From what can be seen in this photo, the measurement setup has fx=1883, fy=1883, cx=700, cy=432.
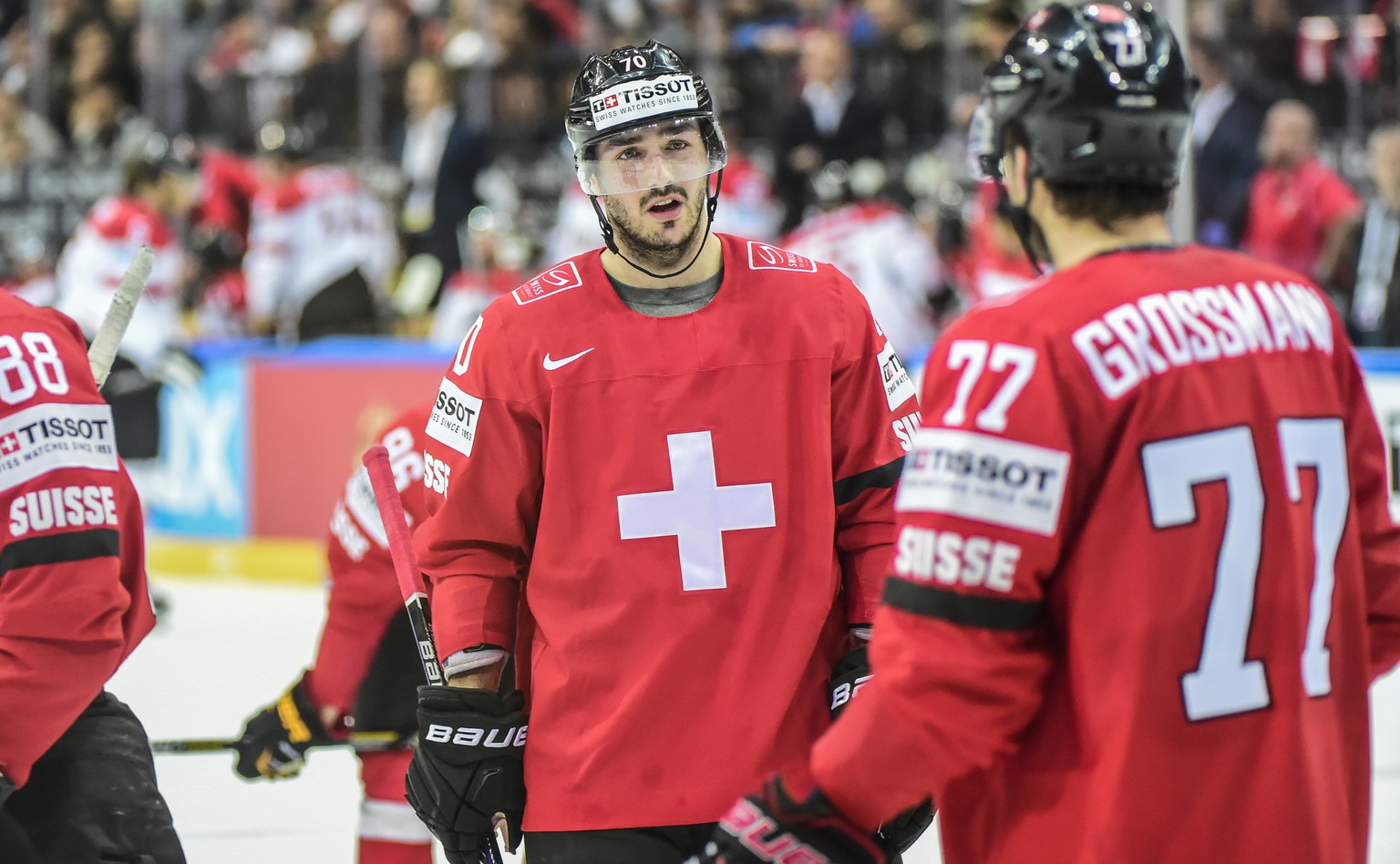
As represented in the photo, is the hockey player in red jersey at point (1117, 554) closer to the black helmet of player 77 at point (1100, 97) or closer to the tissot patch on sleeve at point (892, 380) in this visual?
the black helmet of player 77 at point (1100, 97)

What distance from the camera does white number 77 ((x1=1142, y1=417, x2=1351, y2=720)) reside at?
5.74 feet

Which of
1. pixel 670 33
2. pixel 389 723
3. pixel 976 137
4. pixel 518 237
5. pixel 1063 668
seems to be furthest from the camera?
pixel 670 33

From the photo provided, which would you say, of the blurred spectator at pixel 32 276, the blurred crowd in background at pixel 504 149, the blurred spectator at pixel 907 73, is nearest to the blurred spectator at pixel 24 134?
the blurred crowd in background at pixel 504 149

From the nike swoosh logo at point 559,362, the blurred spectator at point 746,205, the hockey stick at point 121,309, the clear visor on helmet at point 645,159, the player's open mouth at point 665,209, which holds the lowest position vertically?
the blurred spectator at point 746,205

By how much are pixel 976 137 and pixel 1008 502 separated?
488mm

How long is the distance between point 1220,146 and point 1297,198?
0.72 metres

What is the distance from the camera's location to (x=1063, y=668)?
1854mm

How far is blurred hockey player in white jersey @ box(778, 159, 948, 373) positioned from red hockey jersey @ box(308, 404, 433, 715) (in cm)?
546

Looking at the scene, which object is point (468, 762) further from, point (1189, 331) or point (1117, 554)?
point (1189, 331)

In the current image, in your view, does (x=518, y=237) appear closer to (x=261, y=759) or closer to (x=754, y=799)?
(x=261, y=759)

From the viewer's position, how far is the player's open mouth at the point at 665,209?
260 centimetres

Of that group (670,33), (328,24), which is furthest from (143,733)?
(328,24)

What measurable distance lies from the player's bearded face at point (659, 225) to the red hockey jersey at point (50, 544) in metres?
0.77

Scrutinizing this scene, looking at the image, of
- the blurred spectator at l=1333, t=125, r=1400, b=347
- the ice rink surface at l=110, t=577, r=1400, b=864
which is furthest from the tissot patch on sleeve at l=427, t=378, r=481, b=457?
the blurred spectator at l=1333, t=125, r=1400, b=347
